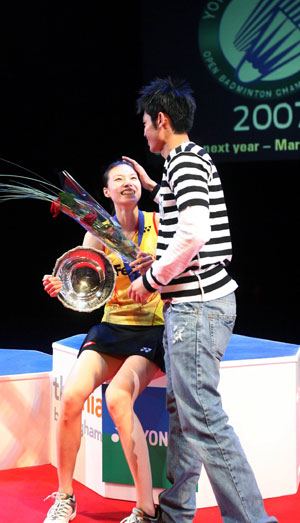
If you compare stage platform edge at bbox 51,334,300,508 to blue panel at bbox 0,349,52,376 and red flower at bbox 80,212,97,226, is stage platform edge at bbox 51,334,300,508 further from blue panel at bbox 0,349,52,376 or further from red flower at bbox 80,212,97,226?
red flower at bbox 80,212,97,226

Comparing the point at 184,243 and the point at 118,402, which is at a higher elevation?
the point at 184,243

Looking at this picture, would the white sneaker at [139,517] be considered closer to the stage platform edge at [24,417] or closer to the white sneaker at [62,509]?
the white sneaker at [62,509]

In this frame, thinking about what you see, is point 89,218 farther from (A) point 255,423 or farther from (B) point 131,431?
(A) point 255,423

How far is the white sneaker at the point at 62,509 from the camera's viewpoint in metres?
2.75

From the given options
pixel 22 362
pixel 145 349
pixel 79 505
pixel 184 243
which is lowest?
pixel 79 505

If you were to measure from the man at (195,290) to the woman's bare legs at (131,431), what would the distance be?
279 millimetres

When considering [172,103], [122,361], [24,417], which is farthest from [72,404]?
[172,103]

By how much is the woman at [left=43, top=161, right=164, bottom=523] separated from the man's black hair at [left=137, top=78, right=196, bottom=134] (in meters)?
0.56

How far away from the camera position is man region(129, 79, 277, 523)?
225 cm

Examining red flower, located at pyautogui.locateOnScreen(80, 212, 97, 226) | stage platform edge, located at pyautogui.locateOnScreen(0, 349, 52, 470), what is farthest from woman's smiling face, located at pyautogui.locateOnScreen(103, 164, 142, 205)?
stage platform edge, located at pyautogui.locateOnScreen(0, 349, 52, 470)

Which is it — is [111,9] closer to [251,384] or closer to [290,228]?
[290,228]

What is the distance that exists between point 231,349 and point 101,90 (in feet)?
9.96

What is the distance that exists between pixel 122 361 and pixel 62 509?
2.04ft

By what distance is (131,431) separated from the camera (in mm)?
2725
